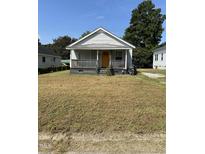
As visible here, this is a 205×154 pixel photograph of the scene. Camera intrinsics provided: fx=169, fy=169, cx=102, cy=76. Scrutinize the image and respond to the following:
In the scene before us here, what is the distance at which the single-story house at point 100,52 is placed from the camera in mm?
13656

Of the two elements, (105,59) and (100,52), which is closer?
(100,52)

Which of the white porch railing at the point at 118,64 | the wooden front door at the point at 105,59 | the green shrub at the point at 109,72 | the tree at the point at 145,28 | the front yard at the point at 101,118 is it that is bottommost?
the front yard at the point at 101,118

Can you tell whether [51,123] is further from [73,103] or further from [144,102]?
[144,102]

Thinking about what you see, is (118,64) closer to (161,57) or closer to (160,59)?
(161,57)

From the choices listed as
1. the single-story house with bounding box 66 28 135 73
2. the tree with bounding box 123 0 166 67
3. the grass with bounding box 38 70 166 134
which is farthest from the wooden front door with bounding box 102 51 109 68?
the tree with bounding box 123 0 166 67

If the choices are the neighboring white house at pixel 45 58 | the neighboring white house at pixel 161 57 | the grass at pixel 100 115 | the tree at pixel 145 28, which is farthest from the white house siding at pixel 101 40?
the tree at pixel 145 28

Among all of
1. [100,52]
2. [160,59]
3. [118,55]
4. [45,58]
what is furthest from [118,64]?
[45,58]

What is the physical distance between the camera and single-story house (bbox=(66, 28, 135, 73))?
44.8 ft

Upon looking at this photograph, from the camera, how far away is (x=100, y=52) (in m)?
15.0

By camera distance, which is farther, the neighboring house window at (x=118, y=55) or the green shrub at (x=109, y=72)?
the neighboring house window at (x=118, y=55)

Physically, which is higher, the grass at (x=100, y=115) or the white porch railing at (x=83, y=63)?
the white porch railing at (x=83, y=63)

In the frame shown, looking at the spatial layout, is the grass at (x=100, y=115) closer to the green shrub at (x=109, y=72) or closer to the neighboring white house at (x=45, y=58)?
the green shrub at (x=109, y=72)
